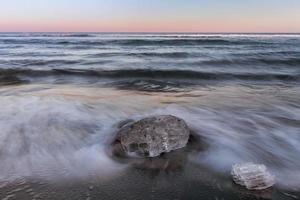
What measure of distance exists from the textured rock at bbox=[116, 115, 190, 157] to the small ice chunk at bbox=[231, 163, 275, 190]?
962mm

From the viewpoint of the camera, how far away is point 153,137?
12.8ft

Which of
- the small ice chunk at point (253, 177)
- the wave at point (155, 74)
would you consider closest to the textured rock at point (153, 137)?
the small ice chunk at point (253, 177)

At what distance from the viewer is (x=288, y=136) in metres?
4.64

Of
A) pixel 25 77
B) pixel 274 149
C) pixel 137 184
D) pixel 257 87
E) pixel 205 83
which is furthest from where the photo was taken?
pixel 25 77

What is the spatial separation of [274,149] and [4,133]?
3404 mm

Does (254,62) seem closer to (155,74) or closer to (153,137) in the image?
(155,74)

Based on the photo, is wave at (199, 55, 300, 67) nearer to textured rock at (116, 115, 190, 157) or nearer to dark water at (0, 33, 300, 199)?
dark water at (0, 33, 300, 199)

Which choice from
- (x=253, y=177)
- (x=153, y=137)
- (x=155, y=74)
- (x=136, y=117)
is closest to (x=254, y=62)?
(x=155, y=74)

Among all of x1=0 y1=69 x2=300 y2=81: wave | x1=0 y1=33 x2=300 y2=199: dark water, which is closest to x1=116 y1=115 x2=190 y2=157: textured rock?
x1=0 y1=33 x2=300 y2=199: dark water

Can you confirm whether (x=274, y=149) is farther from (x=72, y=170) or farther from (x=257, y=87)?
(x=257, y=87)

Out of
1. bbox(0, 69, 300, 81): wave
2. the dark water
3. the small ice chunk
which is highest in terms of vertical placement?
the small ice chunk

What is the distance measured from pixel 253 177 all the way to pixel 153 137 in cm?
120

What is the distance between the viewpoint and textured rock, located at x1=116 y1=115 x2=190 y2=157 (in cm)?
387


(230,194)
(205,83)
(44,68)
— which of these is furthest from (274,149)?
(44,68)
